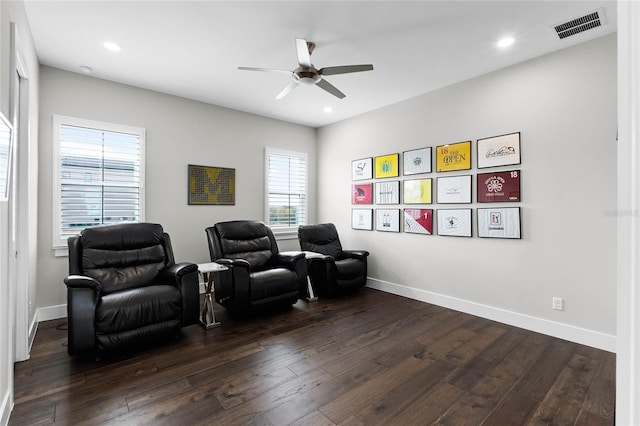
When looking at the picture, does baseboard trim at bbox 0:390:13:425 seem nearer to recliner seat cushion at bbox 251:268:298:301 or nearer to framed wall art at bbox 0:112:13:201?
framed wall art at bbox 0:112:13:201

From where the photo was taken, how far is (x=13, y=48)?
2.11 metres

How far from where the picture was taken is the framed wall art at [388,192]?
4.61m

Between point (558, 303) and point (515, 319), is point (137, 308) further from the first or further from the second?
point (558, 303)

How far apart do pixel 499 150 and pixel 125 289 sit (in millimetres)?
4182

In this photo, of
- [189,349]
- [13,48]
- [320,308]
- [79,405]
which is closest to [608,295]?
[320,308]

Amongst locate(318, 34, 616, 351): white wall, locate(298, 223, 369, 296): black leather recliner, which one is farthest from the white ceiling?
locate(298, 223, 369, 296): black leather recliner

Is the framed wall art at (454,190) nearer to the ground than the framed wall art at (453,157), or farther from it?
nearer to the ground

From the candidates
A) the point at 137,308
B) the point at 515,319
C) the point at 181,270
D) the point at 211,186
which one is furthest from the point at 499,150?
the point at 137,308

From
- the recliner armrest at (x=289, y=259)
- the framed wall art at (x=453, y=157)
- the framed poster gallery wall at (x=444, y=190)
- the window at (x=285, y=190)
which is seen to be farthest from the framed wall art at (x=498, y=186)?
the window at (x=285, y=190)

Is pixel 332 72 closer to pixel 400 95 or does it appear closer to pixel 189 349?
pixel 400 95

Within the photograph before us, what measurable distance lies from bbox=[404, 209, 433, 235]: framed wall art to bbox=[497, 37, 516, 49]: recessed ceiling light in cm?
198

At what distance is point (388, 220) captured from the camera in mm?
4738

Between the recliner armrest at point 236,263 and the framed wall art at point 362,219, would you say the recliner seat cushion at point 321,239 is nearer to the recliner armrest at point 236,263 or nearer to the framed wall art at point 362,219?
the framed wall art at point 362,219

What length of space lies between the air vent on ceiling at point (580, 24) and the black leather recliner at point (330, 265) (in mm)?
3261
